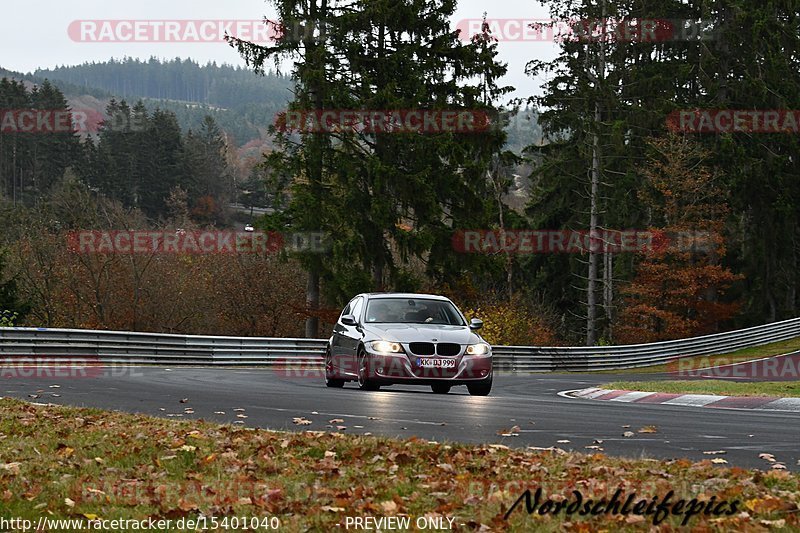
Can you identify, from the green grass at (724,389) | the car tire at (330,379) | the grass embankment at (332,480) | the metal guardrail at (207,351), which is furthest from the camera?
the metal guardrail at (207,351)

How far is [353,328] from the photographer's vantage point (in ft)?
63.1

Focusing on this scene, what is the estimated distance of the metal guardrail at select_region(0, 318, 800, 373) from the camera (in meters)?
28.0

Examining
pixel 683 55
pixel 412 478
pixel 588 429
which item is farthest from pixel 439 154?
pixel 412 478

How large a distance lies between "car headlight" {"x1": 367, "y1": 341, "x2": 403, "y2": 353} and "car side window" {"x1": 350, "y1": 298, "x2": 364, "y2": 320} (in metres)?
1.35

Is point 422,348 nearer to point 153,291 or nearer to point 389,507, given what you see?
point 389,507

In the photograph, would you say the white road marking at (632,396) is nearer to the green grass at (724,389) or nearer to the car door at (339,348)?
the green grass at (724,389)

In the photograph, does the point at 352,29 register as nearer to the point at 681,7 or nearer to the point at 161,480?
the point at 681,7

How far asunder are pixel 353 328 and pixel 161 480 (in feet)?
35.7

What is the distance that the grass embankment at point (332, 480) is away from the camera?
6863 mm

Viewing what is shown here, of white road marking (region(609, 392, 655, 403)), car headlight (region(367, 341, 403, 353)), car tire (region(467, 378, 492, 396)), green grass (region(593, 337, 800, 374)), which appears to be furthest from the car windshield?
green grass (region(593, 337, 800, 374))

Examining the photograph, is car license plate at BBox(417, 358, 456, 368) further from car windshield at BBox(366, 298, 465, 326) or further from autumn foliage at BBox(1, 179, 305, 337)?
autumn foliage at BBox(1, 179, 305, 337)

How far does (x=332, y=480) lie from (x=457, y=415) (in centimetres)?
588

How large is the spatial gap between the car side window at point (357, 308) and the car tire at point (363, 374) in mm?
1021

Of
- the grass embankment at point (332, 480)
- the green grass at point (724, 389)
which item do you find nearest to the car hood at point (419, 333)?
the green grass at point (724, 389)
